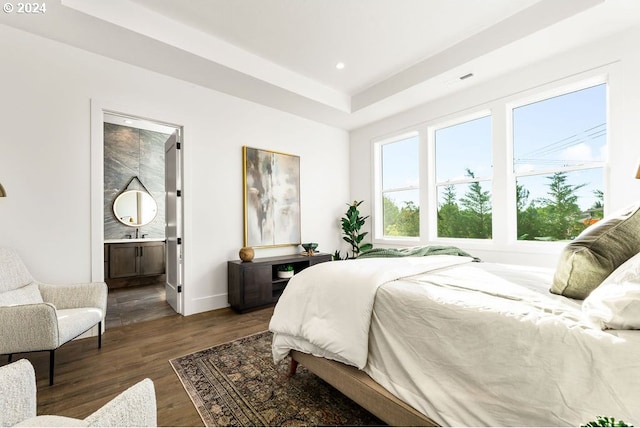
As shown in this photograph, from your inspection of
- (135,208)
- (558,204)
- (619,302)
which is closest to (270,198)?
(135,208)

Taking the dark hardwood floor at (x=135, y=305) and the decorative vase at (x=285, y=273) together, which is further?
the decorative vase at (x=285, y=273)

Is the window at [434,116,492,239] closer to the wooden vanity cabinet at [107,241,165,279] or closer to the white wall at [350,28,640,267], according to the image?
the white wall at [350,28,640,267]

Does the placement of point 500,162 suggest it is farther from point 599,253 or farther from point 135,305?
point 135,305

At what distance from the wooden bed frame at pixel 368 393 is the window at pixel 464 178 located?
Answer: 9.83ft

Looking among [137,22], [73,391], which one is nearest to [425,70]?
[137,22]

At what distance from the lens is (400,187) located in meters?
4.69

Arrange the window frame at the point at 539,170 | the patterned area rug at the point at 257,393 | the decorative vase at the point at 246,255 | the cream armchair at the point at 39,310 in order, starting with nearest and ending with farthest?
the patterned area rug at the point at 257,393 → the cream armchair at the point at 39,310 → the window frame at the point at 539,170 → the decorative vase at the point at 246,255

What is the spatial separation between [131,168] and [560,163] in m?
6.43

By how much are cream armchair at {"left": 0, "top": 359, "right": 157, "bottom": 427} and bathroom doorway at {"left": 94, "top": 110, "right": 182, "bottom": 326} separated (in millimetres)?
3553

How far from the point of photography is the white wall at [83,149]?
249 centimetres

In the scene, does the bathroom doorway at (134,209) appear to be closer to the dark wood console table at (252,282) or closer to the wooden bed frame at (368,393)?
the dark wood console table at (252,282)

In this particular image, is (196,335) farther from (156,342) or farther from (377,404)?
(377,404)

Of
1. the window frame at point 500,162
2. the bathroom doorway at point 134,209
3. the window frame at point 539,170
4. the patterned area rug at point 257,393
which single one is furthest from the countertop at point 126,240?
the window frame at point 539,170

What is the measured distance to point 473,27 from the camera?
2854 millimetres
